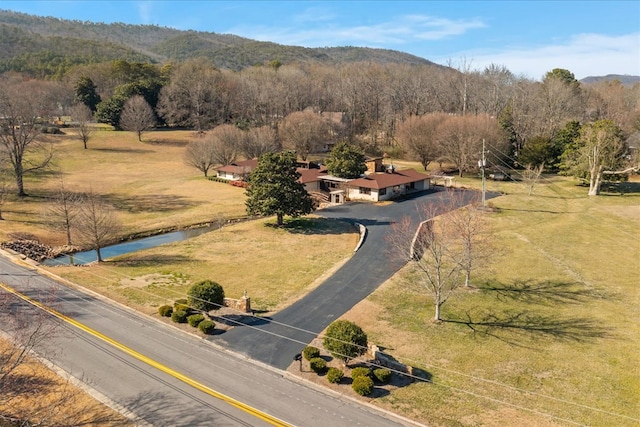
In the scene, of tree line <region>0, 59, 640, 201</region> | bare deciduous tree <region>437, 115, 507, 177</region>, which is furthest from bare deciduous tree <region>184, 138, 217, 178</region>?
bare deciduous tree <region>437, 115, 507, 177</region>

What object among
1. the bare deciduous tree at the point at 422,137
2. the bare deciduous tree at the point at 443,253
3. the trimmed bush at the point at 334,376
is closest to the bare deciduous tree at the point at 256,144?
the bare deciduous tree at the point at 422,137

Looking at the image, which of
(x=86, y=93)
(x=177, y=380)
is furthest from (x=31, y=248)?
(x=86, y=93)

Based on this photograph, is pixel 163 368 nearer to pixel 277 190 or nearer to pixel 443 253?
pixel 443 253

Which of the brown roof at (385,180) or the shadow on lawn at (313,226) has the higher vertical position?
the brown roof at (385,180)

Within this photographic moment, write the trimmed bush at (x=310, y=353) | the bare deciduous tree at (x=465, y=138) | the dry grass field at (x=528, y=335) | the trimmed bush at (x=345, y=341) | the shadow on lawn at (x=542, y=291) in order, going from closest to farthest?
the dry grass field at (x=528, y=335) < the trimmed bush at (x=345, y=341) < the trimmed bush at (x=310, y=353) < the shadow on lawn at (x=542, y=291) < the bare deciduous tree at (x=465, y=138)

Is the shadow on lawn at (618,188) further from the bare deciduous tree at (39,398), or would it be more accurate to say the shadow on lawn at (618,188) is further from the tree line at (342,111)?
the bare deciduous tree at (39,398)

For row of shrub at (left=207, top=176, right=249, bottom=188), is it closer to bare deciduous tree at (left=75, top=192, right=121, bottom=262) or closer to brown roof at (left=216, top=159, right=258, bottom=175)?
brown roof at (left=216, top=159, right=258, bottom=175)
